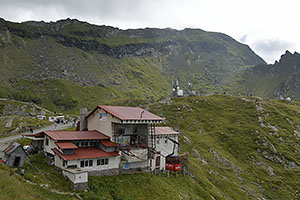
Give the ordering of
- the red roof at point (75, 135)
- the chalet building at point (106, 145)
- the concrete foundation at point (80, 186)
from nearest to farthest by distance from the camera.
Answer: the concrete foundation at point (80, 186) → the chalet building at point (106, 145) → the red roof at point (75, 135)

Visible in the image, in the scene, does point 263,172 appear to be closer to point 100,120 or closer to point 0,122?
point 100,120

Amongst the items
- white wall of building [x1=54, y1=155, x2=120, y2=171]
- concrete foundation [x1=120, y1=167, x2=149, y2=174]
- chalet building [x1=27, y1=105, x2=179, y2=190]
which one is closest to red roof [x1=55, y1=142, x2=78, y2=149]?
chalet building [x1=27, y1=105, x2=179, y2=190]

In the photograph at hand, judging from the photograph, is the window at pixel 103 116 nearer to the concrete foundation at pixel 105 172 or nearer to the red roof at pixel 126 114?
the red roof at pixel 126 114

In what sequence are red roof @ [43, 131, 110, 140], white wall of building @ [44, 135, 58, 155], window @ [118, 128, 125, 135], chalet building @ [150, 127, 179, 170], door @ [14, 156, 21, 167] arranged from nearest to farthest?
1. door @ [14, 156, 21, 167]
2. red roof @ [43, 131, 110, 140]
3. white wall of building @ [44, 135, 58, 155]
4. window @ [118, 128, 125, 135]
5. chalet building @ [150, 127, 179, 170]

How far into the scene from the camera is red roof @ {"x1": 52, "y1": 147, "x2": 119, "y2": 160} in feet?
106

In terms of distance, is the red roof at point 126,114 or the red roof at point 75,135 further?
the red roof at point 126,114

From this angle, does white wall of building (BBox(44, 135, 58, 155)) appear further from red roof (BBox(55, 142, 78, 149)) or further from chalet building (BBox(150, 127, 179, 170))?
chalet building (BBox(150, 127, 179, 170))

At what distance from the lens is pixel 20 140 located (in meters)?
50.1

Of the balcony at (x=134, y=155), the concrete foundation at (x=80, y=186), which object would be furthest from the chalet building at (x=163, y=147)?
the concrete foundation at (x=80, y=186)

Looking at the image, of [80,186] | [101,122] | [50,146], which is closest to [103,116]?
[101,122]

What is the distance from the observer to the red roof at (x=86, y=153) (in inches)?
1267

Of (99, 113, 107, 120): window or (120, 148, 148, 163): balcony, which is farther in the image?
(99, 113, 107, 120): window

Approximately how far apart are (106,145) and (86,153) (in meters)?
3.28

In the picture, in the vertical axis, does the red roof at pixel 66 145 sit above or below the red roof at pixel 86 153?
above
